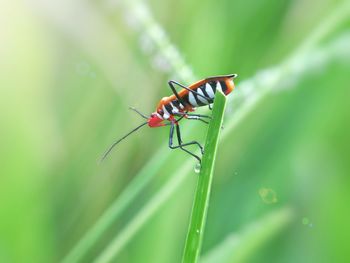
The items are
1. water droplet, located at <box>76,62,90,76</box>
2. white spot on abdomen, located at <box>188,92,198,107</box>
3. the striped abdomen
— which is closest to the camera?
the striped abdomen

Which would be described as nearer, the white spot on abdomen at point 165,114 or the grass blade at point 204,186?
the grass blade at point 204,186

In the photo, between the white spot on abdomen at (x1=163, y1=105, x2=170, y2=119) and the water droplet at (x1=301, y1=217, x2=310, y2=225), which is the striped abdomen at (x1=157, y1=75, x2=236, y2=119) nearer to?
the white spot on abdomen at (x1=163, y1=105, x2=170, y2=119)

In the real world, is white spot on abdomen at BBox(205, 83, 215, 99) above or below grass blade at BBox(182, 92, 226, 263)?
above

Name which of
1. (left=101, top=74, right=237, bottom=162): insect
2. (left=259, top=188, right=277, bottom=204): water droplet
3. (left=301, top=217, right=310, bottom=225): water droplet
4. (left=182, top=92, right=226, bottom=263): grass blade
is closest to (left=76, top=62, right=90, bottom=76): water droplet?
(left=101, top=74, right=237, bottom=162): insect

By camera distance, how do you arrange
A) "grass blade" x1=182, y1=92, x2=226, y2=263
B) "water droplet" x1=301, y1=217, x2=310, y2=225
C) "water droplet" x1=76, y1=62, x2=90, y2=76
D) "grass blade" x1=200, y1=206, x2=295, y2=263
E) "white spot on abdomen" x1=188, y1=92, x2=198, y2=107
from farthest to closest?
"water droplet" x1=76, y1=62, x2=90, y2=76 → "water droplet" x1=301, y1=217, x2=310, y2=225 → "grass blade" x1=200, y1=206, x2=295, y2=263 → "white spot on abdomen" x1=188, y1=92, x2=198, y2=107 → "grass blade" x1=182, y1=92, x2=226, y2=263

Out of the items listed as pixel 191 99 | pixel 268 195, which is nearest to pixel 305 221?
pixel 268 195

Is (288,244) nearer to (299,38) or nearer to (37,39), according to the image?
(299,38)

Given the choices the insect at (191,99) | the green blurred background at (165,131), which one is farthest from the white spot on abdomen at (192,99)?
the green blurred background at (165,131)

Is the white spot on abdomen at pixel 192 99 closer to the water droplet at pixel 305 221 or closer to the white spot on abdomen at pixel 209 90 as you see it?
the white spot on abdomen at pixel 209 90
